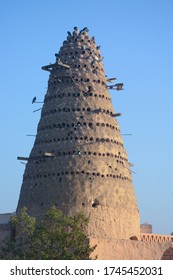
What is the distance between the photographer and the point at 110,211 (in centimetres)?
3042

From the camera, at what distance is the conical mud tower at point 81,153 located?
1194 inches

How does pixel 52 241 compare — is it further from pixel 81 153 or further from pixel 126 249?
pixel 81 153

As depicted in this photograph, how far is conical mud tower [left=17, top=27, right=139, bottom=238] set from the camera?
30.3 meters

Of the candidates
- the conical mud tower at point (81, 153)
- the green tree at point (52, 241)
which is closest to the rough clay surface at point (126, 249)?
the conical mud tower at point (81, 153)

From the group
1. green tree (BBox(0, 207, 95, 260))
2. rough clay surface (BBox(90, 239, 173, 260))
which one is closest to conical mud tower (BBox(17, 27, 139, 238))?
rough clay surface (BBox(90, 239, 173, 260))

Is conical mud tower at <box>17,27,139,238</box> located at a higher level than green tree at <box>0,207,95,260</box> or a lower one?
higher

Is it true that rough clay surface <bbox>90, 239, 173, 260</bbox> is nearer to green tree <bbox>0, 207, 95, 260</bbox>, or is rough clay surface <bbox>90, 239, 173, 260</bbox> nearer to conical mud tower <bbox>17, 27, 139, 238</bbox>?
conical mud tower <bbox>17, 27, 139, 238</bbox>

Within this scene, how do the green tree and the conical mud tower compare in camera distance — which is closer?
the green tree

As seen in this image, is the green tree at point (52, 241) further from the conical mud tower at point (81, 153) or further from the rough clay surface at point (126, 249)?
the conical mud tower at point (81, 153)

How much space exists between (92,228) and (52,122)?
217 inches

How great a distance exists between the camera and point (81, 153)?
31016mm

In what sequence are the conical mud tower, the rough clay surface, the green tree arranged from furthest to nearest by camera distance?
the conical mud tower
the rough clay surface
the green tree
